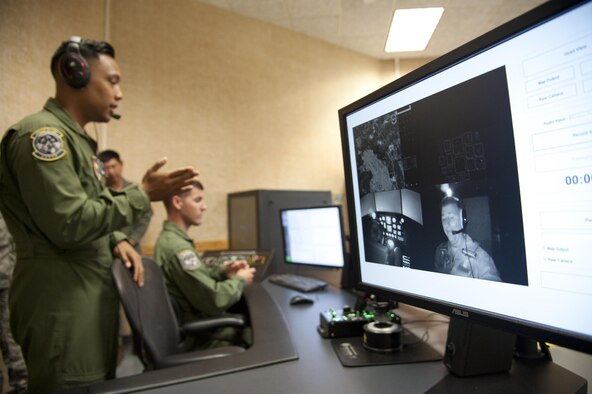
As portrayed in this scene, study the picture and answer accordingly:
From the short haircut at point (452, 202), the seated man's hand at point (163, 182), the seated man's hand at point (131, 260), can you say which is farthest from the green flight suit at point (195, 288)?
the short haircut at point (452, 202)

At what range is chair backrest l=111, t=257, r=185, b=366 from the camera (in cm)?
91

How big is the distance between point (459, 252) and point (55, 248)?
1052mm

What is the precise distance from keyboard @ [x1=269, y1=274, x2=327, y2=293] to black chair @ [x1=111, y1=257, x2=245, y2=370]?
1.00 ft

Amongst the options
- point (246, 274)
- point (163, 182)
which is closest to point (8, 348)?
point (163, 182)

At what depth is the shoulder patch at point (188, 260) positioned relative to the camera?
1341mm

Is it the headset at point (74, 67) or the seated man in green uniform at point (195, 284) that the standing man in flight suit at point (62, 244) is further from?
the seated man in green uniform at point (195, 284)

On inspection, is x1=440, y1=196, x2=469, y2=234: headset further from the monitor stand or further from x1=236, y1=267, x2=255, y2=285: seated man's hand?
x1=236, y1=267, x2=255, y2=285: seated man's hand

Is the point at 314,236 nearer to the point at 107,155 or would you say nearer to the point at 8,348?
the point at 8,348

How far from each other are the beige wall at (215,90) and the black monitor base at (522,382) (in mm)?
1655

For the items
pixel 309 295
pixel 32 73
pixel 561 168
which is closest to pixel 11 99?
pixel 32 73

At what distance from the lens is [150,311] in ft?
3.47

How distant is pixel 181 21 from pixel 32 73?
1.28 metres

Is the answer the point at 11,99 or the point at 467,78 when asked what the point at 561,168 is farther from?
the point at 11,99

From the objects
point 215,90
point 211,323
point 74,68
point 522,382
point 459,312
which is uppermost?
point 215,90
